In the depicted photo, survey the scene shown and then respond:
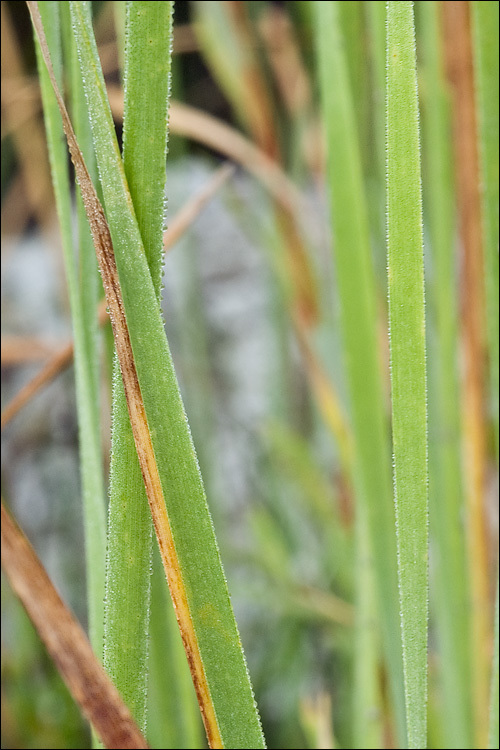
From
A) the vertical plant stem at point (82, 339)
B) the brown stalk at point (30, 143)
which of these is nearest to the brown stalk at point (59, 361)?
the vertical plant stem at point (82, 339)

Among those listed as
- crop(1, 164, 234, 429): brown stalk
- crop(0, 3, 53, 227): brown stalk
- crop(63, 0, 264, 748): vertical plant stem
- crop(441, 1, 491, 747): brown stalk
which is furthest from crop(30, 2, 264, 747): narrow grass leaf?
crop(0, 3, 53, 227): brown stalk

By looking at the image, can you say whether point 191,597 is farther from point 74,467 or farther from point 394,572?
point 74,467

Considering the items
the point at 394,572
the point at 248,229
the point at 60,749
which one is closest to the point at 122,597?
the point at 394,572

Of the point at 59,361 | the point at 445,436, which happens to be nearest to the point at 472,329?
the point at 445,436

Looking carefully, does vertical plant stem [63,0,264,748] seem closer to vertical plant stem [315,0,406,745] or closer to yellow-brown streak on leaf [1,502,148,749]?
yellow-brown streak on leaf [1,502,148,749]

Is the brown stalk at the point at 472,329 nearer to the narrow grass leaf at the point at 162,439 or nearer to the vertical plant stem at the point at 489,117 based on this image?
the vertical plant stem at the point at 489,117

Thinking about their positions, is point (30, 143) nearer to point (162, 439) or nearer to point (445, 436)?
point (445, 436)
